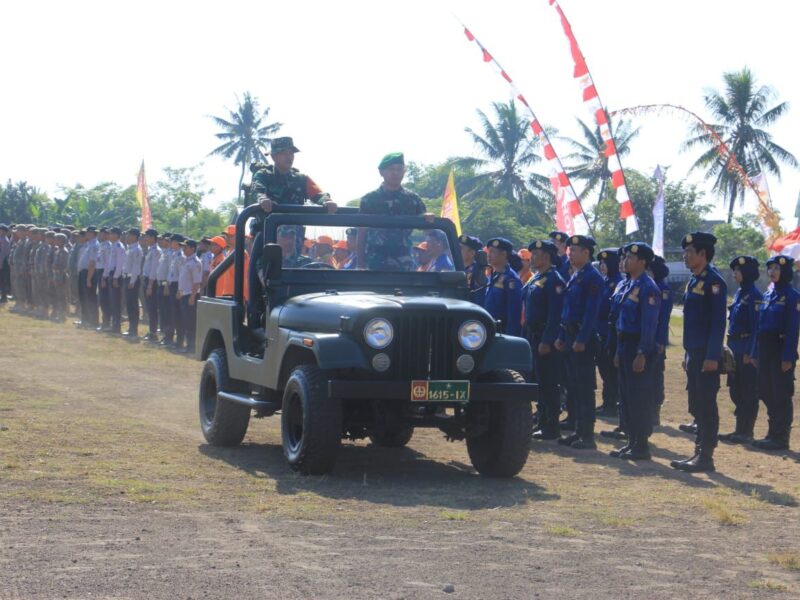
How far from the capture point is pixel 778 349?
12188 millimetres

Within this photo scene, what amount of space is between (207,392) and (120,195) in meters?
58.4

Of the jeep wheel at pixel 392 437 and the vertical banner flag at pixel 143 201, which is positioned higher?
the vertical banner flag at pixel 143 201

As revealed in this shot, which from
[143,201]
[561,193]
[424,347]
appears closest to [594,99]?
[561,193]

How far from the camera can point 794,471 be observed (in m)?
10.4

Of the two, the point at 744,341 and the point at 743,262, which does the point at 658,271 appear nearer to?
the point at 743,262

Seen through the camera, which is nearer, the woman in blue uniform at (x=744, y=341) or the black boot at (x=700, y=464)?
the black boot at (x=700, y=464)

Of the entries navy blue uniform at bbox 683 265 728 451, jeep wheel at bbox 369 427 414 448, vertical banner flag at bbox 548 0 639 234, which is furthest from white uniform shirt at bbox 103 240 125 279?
navy blue uniform at bbox 683 265 728 451

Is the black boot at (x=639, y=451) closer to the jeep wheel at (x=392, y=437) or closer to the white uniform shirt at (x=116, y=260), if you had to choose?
the jeep wheel at (x=392, y=437)

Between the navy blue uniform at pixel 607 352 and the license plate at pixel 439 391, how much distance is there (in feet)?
11.1

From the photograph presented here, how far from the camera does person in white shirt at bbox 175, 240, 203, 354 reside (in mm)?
20562

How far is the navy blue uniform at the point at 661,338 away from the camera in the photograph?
10805 mm

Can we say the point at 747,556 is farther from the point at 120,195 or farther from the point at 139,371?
the point at 120,195

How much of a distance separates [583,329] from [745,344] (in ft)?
7.61

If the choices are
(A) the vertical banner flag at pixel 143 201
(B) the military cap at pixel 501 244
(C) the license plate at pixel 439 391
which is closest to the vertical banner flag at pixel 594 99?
(B) the military cap at pixel 501 244
